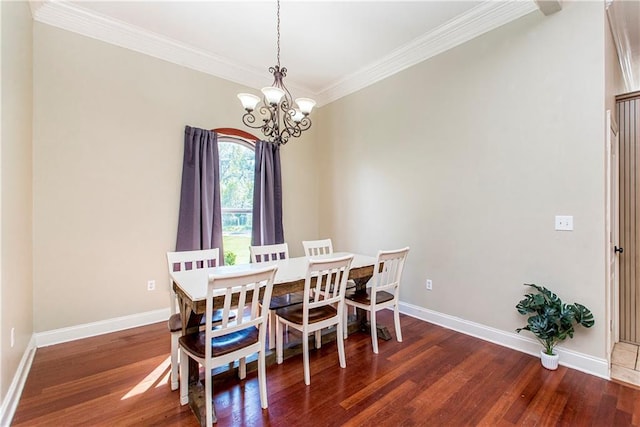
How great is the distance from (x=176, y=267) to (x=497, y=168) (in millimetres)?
3401

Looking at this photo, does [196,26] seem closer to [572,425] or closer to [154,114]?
[154,114]

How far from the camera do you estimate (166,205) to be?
3412 millimetres

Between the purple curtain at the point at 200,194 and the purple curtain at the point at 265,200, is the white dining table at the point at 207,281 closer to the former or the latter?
the purple curtain at the point at 200,194

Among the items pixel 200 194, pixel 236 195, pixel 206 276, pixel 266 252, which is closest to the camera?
pixel 206 276

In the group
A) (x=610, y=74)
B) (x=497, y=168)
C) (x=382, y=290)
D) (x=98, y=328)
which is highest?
(x=610, y=74)

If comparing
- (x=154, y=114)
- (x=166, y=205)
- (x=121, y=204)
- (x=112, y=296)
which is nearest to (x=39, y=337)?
(x=112, y=296)

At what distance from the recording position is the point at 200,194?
3545 millimetres

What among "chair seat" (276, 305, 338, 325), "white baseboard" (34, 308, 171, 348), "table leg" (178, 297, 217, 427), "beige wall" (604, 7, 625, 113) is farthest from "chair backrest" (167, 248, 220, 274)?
"beige wall" (604, 7, 625, 113)

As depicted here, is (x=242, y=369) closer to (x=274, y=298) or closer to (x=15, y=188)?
(x=274, y=298)

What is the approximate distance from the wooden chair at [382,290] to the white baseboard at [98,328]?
2211 millimetres

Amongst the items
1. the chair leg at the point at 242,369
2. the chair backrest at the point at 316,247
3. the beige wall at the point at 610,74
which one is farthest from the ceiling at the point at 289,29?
the chair leg at the point at 242,369

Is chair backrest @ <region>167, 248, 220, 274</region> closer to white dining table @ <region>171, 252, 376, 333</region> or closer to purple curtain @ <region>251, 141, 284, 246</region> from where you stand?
white dining table @ <region>171, 252, 376, 333</region>

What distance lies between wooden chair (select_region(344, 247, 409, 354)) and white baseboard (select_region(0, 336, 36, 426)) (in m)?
2.42

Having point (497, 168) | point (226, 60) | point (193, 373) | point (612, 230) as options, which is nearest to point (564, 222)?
point (612, 230)
